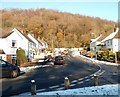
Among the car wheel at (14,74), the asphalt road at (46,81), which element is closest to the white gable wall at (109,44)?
the asphalt road at (46,81)

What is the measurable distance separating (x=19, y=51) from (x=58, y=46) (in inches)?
3241

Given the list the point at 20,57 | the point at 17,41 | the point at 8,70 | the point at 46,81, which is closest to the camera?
the point at 46,81

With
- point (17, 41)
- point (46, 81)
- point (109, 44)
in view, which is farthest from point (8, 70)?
point (109, 44)

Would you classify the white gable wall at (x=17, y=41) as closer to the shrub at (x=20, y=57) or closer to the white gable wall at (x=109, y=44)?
the shrub at (x=20, y=57)

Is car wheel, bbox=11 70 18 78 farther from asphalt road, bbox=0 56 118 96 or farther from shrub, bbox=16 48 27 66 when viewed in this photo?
shrub, bbox=16 48 27 66

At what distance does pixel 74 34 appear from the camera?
445 feet

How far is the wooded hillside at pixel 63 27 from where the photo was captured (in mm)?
112925

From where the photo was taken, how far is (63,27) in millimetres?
133125

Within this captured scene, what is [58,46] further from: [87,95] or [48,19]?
[87,95]

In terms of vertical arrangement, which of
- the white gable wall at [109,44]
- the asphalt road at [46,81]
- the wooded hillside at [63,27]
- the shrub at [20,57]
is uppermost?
the wooded hillside at [63,27]

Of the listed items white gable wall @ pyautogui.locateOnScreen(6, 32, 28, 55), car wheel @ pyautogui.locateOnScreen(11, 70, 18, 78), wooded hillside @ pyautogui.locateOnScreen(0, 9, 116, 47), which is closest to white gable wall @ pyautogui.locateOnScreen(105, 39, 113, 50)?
white gable wall @ pyautogui.locateOnScreen(6, 32, 28, 55)

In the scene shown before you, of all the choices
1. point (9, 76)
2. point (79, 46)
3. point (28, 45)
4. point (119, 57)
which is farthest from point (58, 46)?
point (9, 76)

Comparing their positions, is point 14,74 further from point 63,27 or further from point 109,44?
point 63,27

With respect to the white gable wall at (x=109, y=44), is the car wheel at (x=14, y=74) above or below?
below
